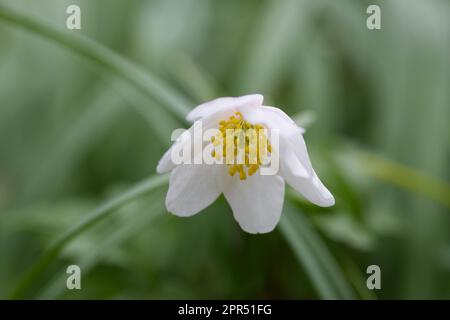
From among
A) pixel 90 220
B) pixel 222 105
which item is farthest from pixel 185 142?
pixel 90 220

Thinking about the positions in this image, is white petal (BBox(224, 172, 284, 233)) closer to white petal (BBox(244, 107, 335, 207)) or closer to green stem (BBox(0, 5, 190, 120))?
white petal (BBox(244, 107, 335, 207))

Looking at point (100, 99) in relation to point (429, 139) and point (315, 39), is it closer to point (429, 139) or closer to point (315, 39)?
point (315, 39)

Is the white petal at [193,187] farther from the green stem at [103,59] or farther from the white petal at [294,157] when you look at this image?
the green stem at [103,59]

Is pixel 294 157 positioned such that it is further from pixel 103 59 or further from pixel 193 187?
pixel 103 59

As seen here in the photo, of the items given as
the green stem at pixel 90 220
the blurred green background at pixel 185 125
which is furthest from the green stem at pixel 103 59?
the green stem at pixel 90 220

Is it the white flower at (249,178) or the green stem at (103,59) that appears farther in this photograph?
the green stem at (103,59)

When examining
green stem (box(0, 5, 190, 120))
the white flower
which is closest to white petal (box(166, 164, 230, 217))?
the white flower
